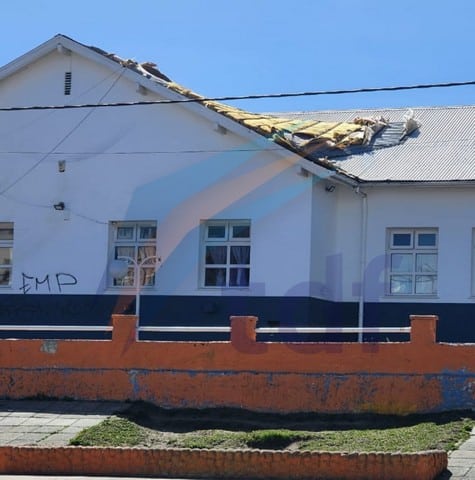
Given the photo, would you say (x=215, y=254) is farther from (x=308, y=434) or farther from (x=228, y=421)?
(x=308, y=434)

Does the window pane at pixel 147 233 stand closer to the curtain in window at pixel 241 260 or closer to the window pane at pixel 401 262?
the curtain in window at pixel 241 260

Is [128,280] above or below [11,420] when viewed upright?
above

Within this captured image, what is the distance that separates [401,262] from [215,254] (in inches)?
150

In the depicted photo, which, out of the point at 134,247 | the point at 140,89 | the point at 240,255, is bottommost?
the point at 240,255

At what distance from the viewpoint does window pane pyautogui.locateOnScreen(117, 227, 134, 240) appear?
21.8 metres

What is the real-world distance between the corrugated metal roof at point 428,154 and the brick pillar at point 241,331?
578 centimetres

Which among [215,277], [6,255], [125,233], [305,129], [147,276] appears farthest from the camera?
[305,129]

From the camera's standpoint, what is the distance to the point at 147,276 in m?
21.6

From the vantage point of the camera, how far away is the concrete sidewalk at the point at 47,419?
1481cm

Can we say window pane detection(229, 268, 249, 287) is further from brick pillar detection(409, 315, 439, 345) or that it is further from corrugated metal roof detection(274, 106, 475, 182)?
→ brick pillar detection(409, 315, 439, 345)

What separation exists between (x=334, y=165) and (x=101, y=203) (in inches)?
192

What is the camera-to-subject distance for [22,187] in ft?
72.9

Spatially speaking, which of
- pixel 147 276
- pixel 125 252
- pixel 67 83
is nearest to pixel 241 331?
pixel 147 276

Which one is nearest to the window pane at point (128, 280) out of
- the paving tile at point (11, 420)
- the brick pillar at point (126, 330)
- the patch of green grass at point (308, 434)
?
the brick pillar at point (126, 330)
